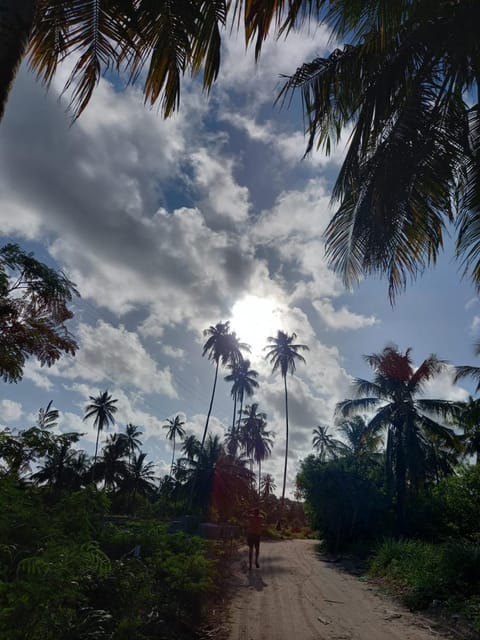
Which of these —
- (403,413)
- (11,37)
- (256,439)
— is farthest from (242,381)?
(11,37)

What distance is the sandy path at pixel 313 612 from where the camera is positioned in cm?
601

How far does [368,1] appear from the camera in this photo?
17.4ft

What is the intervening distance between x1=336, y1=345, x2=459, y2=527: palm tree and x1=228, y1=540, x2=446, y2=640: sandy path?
923 cm

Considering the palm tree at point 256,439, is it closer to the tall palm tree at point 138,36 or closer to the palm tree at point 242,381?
the palm tree at point 242,381

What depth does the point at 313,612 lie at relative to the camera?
714 centimetres

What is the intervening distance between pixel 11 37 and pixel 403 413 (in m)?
20.7

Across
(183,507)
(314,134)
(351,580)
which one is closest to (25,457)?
(314,134)

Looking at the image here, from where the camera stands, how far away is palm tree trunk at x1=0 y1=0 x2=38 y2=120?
250 centimetres

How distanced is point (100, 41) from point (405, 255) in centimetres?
481

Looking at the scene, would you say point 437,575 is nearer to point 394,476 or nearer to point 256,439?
point 394,476

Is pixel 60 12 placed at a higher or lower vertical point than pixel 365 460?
higher

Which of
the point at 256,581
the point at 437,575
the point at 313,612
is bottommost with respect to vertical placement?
the point at 256,581

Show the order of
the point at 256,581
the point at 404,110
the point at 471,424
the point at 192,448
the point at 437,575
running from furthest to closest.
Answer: the point at 192,448
the point at 471,424
the point at 256,581
the point at 437,575
the point at 404,110

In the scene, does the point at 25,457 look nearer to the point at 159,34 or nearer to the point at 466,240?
the point at 159,34
